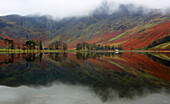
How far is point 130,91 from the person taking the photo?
12.8 meters

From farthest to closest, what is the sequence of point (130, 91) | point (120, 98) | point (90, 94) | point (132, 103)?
point (130, 91) < point (90, 94) < point (120, 98) < point (132, 103)

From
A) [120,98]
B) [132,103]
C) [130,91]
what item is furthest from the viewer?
[130,91]

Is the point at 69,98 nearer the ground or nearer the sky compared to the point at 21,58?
nearer the ground

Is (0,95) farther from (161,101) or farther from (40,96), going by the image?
(161,101)

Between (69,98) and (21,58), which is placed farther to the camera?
(21,58)

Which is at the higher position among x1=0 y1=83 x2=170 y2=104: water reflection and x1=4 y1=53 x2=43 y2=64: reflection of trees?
x1=4 y1=53 x2=43 y2=64: reflection of trees

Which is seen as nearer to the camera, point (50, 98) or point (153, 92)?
point (50, 98)

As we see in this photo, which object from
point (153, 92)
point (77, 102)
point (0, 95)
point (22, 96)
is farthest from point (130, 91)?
point (0, 95)

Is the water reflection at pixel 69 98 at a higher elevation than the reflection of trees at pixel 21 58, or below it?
below

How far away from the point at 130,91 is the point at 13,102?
971 centimetres

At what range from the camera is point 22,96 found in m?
11.6

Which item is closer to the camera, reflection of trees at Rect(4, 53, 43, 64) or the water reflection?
the water reflection

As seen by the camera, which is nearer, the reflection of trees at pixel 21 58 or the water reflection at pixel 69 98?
the water reflection at pixel 69 98

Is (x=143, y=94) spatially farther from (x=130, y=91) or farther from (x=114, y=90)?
(x=114, y=90)
